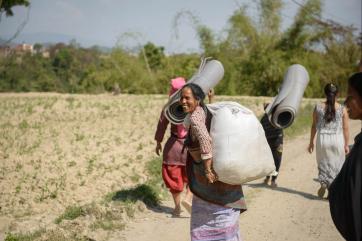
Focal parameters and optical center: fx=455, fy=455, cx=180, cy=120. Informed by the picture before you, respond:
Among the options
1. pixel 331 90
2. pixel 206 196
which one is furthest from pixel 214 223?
pixel 331 90

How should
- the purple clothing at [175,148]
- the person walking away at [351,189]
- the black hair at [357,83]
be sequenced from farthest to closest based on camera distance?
the purple clothing at [175,148] → the black hair at [357,83] → the person walking away at [351,189]

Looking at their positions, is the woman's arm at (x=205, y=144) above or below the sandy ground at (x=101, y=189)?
above

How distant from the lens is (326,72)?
93.6 ft

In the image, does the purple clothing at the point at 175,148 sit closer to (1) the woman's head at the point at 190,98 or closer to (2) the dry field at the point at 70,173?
(2) the dry field at the point at 70,173

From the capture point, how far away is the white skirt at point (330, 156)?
21.6ft

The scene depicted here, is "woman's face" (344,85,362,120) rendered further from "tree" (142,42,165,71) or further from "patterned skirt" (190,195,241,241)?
"tree" (142,42,165,71)

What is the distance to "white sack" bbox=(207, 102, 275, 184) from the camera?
3.40 m

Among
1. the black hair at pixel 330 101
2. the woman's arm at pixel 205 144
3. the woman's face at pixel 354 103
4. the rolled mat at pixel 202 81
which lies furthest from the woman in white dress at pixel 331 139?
the woman's face at pixel 354 103

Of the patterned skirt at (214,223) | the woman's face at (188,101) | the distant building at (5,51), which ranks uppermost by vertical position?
the distant building at (5,51)

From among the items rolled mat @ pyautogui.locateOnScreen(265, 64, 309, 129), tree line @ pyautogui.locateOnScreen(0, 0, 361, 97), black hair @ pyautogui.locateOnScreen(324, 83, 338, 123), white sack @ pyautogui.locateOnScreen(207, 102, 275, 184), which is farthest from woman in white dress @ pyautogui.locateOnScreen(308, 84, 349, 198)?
tree line @ pyautogui.locateOnScreen(0, 0, 361, 97)

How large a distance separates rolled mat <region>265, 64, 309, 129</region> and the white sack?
3.01 feet

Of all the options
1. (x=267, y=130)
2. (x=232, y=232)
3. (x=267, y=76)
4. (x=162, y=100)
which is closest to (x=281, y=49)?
(x=267, y=76)

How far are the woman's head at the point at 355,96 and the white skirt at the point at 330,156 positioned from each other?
154 inches

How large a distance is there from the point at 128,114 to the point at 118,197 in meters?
8.58
